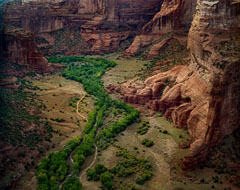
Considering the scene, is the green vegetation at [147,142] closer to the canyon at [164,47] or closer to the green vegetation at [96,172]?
the canyon at [164,47]

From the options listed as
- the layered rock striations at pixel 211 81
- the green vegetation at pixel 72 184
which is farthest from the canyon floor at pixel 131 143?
the layered rock striations at pixel 211 81

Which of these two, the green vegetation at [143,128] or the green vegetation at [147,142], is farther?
the green vegetation at [143,128]

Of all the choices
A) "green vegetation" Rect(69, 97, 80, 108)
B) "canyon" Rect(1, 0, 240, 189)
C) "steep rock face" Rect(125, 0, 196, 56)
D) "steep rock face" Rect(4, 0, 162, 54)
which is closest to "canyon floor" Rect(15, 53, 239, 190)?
"green vegetation" Rect(69, 97, 80, 108)

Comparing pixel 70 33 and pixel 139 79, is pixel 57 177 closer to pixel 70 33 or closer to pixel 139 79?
pixel 139 79

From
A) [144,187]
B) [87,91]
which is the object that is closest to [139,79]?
[87,91]

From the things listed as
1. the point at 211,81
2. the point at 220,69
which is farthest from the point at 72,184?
the point at 220,69

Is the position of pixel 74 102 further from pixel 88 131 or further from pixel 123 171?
pixel 123 171

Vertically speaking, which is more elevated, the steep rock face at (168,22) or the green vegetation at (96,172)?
the steep rock face at (168,22)
